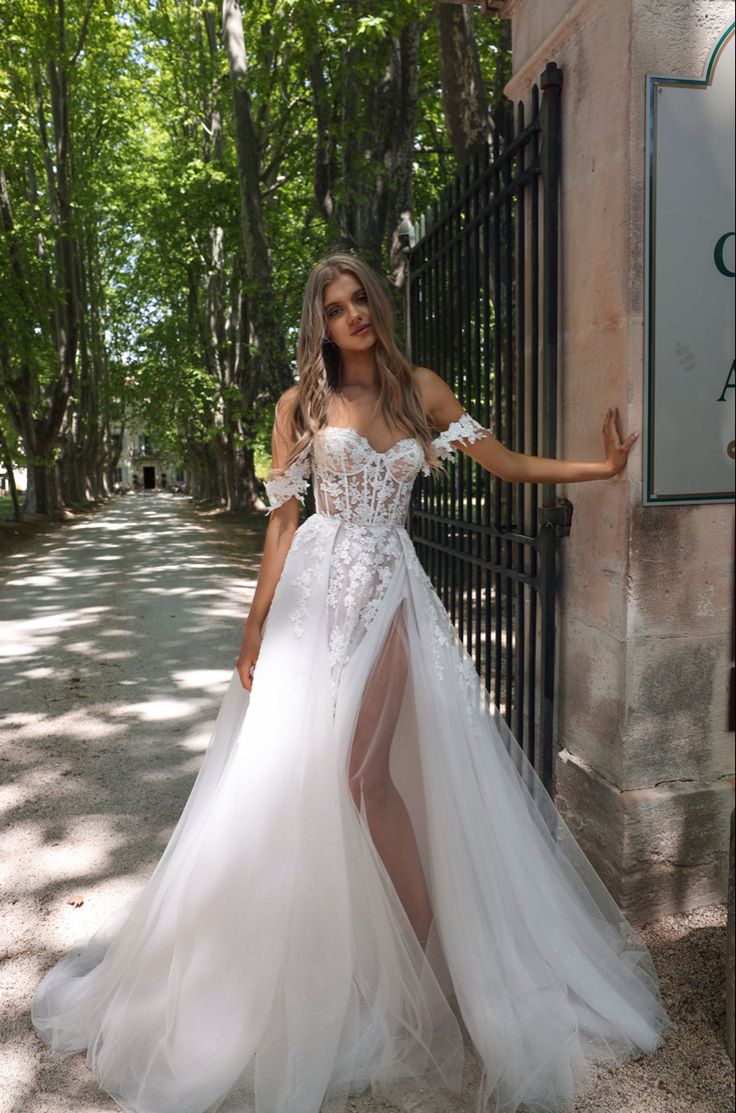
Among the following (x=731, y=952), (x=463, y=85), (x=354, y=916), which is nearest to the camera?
(x=731, y=952)

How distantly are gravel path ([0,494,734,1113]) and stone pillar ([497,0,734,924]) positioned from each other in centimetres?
39

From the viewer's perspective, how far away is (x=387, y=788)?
2719 millimetres

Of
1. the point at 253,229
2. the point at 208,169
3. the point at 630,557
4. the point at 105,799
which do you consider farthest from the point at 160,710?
the point at 208,169

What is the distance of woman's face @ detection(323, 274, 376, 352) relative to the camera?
9.52 ft

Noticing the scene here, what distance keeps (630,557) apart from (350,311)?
1.25 meters

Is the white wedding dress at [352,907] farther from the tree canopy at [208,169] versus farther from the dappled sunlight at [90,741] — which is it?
the tree canopy at [208,169]

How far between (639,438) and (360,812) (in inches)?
59.4

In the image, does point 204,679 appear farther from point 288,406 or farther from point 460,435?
point 460,435

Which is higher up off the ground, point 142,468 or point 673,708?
point 142,468

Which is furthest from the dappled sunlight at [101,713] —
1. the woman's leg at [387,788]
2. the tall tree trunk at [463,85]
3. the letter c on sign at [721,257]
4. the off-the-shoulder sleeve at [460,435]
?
the tall tree trunk at [463,85]

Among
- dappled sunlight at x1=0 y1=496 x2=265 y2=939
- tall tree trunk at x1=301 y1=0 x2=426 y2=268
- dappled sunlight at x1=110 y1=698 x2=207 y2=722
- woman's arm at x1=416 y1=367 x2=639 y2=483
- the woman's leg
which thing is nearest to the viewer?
the woman's leg

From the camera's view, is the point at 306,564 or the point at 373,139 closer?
the point at 306,564

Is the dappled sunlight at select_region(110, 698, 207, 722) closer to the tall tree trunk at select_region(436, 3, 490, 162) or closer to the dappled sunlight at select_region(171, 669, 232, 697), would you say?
the dappled sunlight at select_region(171, 669, 232, 697)

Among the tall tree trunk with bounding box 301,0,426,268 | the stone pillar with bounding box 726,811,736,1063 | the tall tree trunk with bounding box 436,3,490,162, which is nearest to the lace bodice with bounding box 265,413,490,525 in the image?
the stone pillar with bounding box 726,811,736,1063
